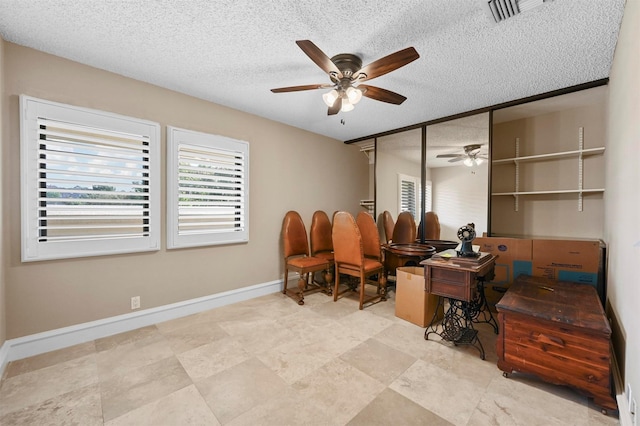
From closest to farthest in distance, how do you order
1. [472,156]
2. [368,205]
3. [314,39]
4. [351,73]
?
1. [314,39]
2. [351,73]
3. [472,156]
4. [368,205]

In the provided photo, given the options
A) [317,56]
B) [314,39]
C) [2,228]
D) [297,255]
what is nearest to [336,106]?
[314,39]

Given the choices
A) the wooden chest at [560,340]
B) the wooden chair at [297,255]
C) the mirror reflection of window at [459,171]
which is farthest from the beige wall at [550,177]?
the wooden chair at [297,255]

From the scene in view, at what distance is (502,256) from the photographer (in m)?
3.05

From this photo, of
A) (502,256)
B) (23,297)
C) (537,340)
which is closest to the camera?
(537,340)

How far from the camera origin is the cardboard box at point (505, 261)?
2.90 m

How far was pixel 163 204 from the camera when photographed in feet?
9.45

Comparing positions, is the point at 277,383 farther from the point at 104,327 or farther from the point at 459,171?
the point at 459,171

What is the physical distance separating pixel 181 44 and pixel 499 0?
228 cm

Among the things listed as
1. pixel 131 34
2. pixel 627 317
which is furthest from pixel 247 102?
pixel 627 317

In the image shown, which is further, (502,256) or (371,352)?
(502,256)

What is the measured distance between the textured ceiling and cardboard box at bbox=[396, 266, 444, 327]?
6.92 ft

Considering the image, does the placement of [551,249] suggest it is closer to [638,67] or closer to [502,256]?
[502,256]

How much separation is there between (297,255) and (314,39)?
9.52 feet

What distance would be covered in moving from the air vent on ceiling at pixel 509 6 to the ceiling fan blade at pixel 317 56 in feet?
3.45
